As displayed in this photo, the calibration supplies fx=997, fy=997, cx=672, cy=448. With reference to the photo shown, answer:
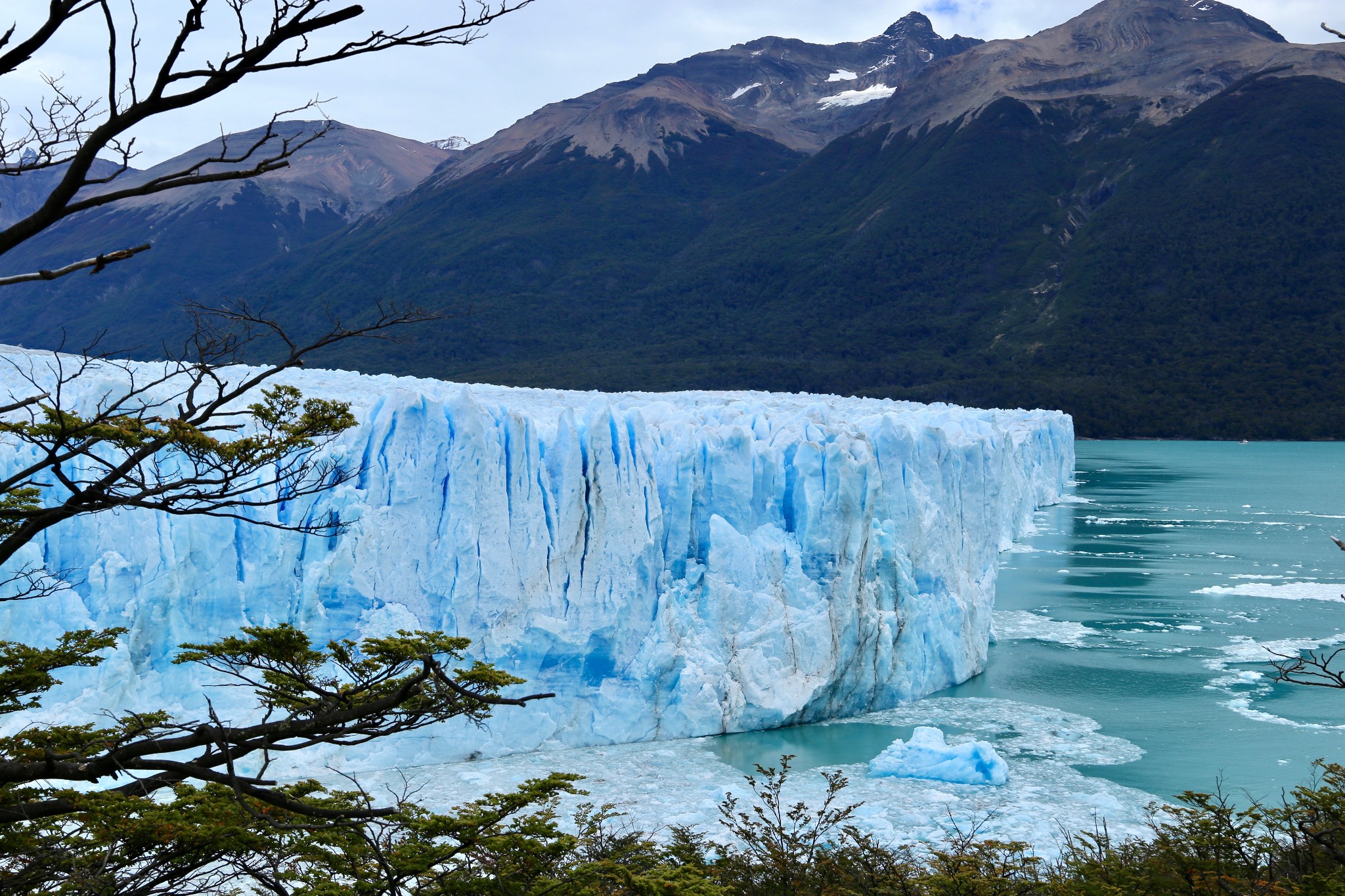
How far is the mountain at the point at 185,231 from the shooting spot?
83375mm

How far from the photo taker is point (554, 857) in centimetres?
475

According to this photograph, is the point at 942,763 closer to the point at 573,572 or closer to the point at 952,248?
the point at 573,572

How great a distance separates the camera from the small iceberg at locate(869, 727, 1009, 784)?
31.1 feet

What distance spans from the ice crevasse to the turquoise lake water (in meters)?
1.00

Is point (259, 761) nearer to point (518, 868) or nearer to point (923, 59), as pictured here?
point (518, 868)

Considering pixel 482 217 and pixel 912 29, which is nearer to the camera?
pixel 482 217

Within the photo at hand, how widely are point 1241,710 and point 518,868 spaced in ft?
36.4

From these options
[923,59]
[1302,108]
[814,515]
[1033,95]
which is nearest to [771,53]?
[923,59]

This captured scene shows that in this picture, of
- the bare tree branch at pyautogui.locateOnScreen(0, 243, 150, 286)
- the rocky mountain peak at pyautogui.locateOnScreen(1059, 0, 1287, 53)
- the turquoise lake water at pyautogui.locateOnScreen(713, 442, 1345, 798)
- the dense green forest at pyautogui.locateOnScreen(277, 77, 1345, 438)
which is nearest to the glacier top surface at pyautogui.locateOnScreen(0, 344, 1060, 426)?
the turquoise lake water at pyautogui.locateOnScreen(713, 442, 1345, 798)

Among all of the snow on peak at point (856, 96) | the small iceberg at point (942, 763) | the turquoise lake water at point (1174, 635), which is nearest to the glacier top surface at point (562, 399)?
the turquoise lake water at point (1174, 635)

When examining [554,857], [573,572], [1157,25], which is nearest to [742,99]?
[1157,25]

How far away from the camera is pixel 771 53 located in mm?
174750

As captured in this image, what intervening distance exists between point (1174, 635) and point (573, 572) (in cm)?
1107

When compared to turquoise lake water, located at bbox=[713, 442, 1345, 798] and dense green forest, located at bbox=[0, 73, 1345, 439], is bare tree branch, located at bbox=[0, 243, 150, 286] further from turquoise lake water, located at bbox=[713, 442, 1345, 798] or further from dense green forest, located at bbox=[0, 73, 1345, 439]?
dense green forest, located at bbox=[0, 73, 1345, 439]
